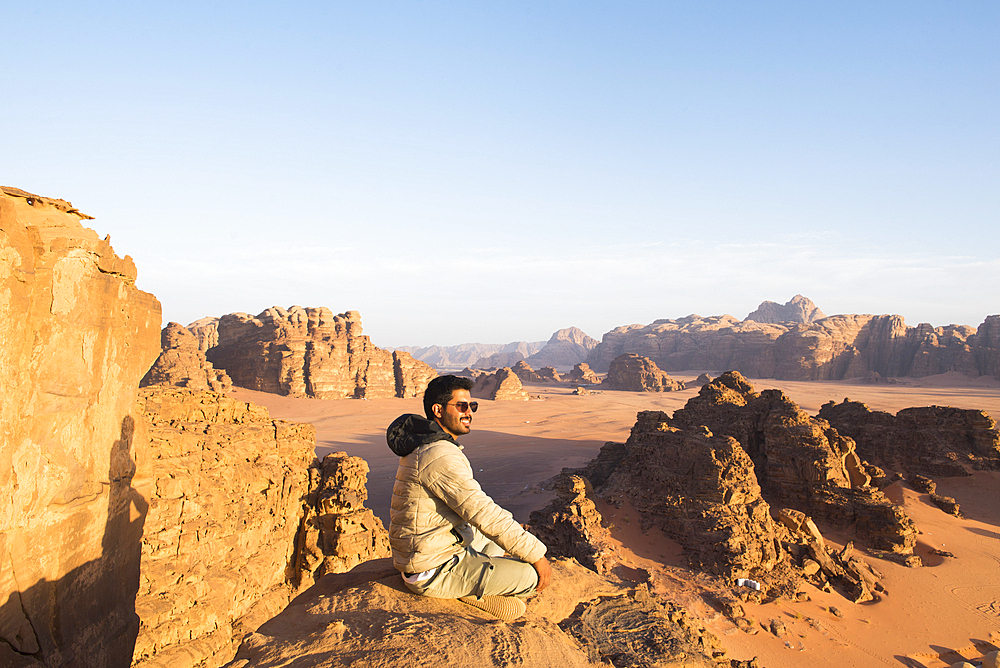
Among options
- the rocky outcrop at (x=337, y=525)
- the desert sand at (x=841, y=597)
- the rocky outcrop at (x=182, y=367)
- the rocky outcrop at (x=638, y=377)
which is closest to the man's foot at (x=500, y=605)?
the rocky outcrop at (x=337, y=525)

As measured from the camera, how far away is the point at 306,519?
27.1 ft

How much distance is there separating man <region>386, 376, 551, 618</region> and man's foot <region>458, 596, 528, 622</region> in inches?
0.4

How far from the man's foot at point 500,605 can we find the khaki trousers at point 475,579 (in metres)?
0.03

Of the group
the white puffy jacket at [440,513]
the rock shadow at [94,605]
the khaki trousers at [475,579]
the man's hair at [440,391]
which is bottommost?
the rock shadow at [94,605]

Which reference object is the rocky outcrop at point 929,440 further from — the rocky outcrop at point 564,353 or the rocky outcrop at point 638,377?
the rocky outcrop at point 564,353

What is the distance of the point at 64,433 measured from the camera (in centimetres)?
339

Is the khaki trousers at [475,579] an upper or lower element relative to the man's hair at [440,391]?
lower

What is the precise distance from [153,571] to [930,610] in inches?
438

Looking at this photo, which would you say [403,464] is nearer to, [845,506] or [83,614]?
[83,614]

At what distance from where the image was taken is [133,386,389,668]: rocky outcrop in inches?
214

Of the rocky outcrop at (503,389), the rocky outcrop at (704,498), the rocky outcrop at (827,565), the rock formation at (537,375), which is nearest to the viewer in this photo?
the rocky outcrop at (827,565)

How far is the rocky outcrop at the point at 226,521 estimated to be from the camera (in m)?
5.43

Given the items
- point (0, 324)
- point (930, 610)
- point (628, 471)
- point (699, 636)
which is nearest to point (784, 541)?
point (930, 610)

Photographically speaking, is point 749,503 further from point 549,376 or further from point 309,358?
point 549,376
